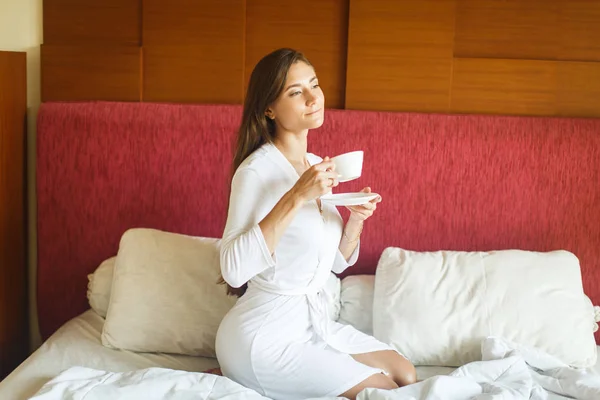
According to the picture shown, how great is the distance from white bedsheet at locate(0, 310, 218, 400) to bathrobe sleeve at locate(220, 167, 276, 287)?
0.48m

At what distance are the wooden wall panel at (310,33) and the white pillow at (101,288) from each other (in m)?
0.91

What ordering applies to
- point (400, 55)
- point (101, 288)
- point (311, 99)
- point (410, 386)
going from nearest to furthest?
point (410, 386) → point (311, 99) → point (101, 288) → point (400, 55)

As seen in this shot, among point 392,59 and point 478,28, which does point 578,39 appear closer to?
point 478,28

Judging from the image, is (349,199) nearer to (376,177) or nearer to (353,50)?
(376,177)

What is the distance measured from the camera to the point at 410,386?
1777 mm

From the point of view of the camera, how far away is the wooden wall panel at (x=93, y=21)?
8.55 feet

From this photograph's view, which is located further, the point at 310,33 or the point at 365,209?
the point at 310,33

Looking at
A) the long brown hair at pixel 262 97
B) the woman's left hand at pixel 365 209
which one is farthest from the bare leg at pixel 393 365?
the long brown hair at pixel 262 97

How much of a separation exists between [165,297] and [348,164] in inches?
32.2

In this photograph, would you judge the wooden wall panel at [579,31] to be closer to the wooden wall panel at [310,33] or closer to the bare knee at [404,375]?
the wooden wall panel at [310,33]

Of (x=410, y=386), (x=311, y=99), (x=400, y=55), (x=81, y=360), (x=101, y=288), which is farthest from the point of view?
(x=400, y=55)

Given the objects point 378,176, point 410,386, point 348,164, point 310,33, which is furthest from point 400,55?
point 410,386

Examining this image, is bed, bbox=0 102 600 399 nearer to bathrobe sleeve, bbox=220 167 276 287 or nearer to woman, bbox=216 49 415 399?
woman, bbox=216 49 415 399

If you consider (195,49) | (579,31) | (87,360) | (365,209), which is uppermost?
(579,31)
